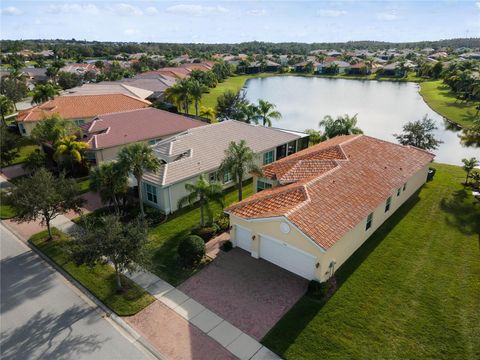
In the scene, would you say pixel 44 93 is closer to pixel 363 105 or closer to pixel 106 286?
pixel 106 286

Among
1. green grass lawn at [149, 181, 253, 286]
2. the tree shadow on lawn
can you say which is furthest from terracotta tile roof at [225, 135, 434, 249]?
green grass lawn at [149, 181, 253, 286]

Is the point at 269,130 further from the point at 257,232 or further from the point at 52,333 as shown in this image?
the point at 52,333

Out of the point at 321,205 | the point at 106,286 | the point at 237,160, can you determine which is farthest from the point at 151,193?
the point at 321,205

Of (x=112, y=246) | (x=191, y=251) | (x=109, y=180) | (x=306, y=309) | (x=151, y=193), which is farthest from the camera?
(x=151, y=193)

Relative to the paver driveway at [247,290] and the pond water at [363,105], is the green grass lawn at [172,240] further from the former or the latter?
the pond water at [363,105]

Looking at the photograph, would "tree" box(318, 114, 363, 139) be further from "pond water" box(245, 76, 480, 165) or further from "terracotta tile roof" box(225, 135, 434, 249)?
"pond water" box(245, 76, 480, 165)

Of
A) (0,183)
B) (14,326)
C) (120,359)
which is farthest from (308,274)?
(0,183)
